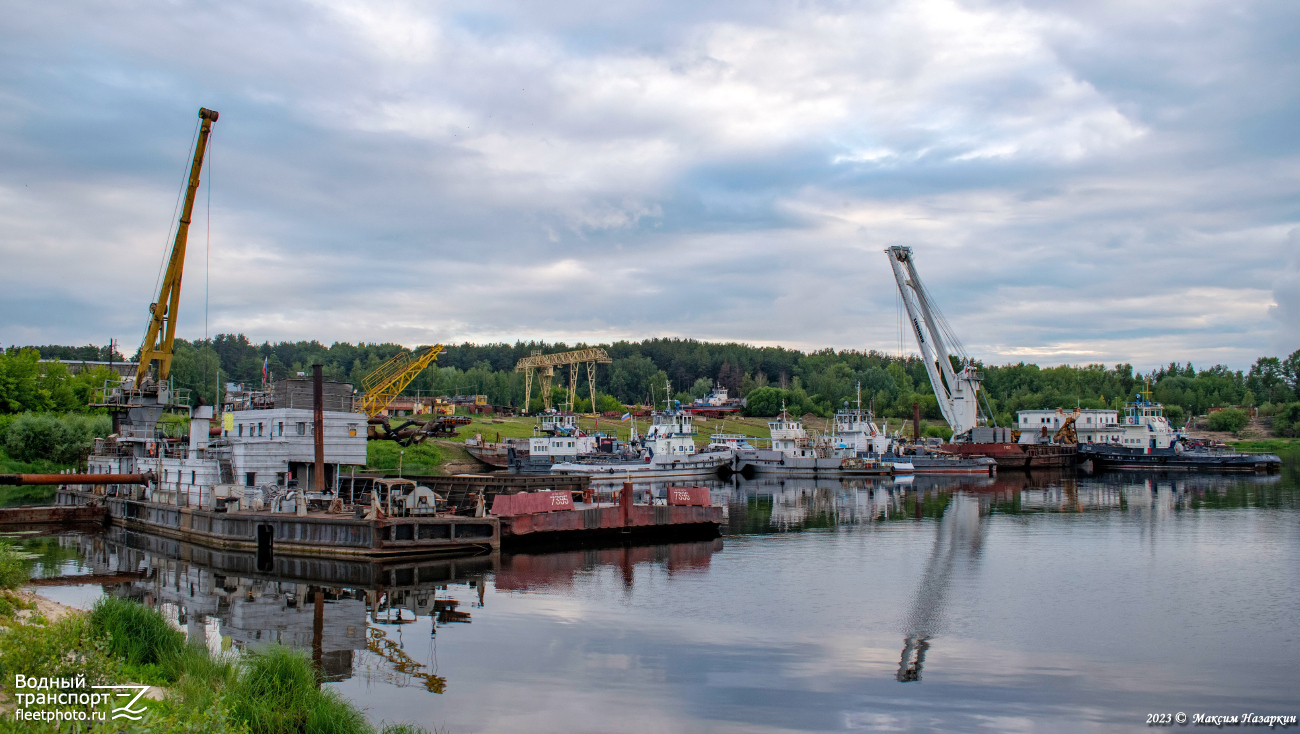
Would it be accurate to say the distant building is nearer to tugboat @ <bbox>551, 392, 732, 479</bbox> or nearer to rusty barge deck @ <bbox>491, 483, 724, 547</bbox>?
tugboat @ <bbox>551, 392, 732, 479</bbox>

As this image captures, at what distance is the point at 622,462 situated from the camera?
69562mm

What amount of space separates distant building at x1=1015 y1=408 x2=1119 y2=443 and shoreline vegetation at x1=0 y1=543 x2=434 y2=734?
86.4 m

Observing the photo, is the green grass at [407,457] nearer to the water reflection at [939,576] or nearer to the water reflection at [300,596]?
the water reflection at [300,596]

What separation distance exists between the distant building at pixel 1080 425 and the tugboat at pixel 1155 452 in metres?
0.62

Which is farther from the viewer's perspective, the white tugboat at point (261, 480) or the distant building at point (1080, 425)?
the distant building at point (1080, 425)

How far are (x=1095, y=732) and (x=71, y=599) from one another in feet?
86.2

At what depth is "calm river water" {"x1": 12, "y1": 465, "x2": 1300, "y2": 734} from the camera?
634 inches

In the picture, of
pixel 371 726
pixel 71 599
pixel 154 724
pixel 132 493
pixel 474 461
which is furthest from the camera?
pixel 474 461

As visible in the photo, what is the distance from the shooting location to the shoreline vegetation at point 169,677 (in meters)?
10.8

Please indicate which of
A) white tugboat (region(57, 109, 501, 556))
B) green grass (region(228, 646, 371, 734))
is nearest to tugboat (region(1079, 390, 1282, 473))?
white tugboat (region(57, 109, 501, 556))

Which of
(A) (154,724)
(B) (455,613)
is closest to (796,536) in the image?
(B) (455,613)

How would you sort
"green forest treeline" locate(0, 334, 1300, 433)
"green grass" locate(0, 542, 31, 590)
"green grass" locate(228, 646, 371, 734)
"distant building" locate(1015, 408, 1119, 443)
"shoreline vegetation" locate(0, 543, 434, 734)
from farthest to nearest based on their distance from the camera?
"green forest treeline" locate(0, 334, 1300, 433)
"distant building" locate(1015, 408, 1119, 443)
"green grass" locate(0, 542, 31, 590)
"green grass" locate(228, 646, 371, 734)
"shoreline vegetation" locate(0, 543, 434, 734)

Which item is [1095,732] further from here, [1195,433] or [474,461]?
[1195,433]

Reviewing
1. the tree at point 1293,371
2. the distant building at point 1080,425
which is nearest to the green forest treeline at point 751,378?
the tree at point 1293,371
